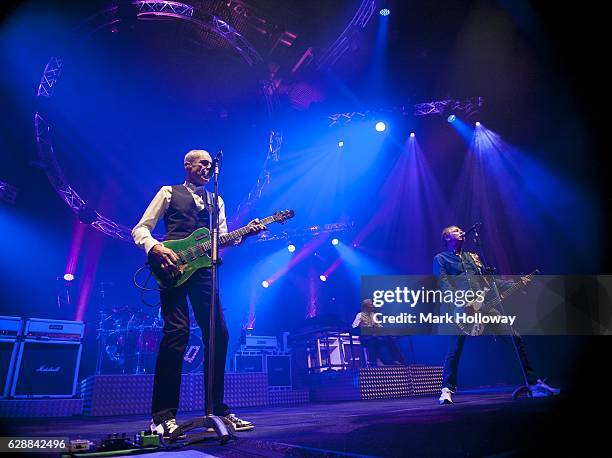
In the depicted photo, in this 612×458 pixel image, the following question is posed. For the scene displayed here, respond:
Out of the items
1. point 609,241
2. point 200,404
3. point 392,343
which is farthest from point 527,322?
point 200,404

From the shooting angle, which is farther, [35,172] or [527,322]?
[35,172]

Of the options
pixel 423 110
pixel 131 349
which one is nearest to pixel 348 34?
pixel 423 110

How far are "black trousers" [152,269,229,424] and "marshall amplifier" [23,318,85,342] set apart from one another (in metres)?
6.46

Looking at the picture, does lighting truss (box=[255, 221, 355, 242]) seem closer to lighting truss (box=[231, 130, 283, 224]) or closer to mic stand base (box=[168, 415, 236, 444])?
lighting truss (box=[231, 130, 283, 224])

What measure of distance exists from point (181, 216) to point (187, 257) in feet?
1.29

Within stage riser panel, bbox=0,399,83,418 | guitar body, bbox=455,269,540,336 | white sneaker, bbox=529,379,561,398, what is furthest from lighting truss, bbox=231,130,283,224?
white sneaker, bbox=529,379,561,398

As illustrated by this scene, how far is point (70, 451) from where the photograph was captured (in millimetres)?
2213

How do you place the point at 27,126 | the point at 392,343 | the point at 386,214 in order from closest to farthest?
the point at 27,126 < the point at 392,343 < the point at 386,214

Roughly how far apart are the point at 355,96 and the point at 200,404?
868 centimetres

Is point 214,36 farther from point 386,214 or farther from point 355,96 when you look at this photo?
point 386,214

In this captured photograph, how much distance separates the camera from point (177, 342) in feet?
9.73

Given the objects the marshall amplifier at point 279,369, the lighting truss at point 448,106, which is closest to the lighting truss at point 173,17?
the lighting truss at point 448,106

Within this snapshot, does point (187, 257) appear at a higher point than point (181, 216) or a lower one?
lower

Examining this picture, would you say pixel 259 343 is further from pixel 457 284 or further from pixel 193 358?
pixel 457 284
